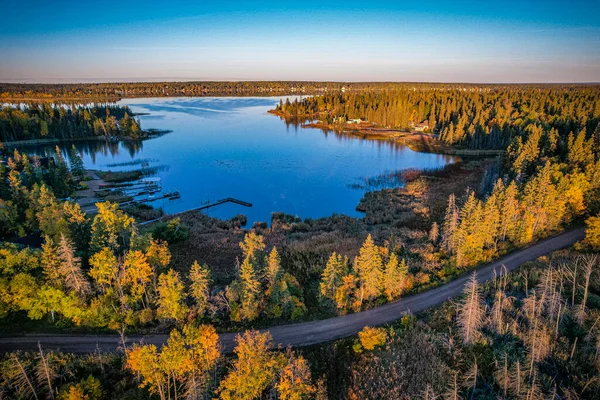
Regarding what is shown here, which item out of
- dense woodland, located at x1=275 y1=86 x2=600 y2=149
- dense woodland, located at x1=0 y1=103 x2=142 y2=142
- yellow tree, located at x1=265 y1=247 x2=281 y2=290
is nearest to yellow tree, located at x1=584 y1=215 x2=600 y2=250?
yellow tree, located at x1=265 y1=247 x2=281 y2=290

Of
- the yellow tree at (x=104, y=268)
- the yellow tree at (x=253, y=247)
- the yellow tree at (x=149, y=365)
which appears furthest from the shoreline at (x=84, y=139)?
the yellow tree at (x=149, y=365)

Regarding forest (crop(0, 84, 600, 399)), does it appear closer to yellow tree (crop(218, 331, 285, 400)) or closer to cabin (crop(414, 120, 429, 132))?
yellow tree (crop(218, 331, 285, 400))

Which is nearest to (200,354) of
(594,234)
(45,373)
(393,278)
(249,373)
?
(249,373)

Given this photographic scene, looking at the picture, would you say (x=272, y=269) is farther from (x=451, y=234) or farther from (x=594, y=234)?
(x=594, y=234)

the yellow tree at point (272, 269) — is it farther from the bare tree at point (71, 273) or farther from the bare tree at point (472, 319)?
the bare tree at point (71, 273)

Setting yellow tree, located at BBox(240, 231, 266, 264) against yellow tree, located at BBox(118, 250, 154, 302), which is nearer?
yellow tree, located at BBox(118, 250, 154, 302)

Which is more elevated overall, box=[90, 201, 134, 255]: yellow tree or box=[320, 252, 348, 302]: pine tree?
box=[90, 201, 134, 255]: yellow tree
